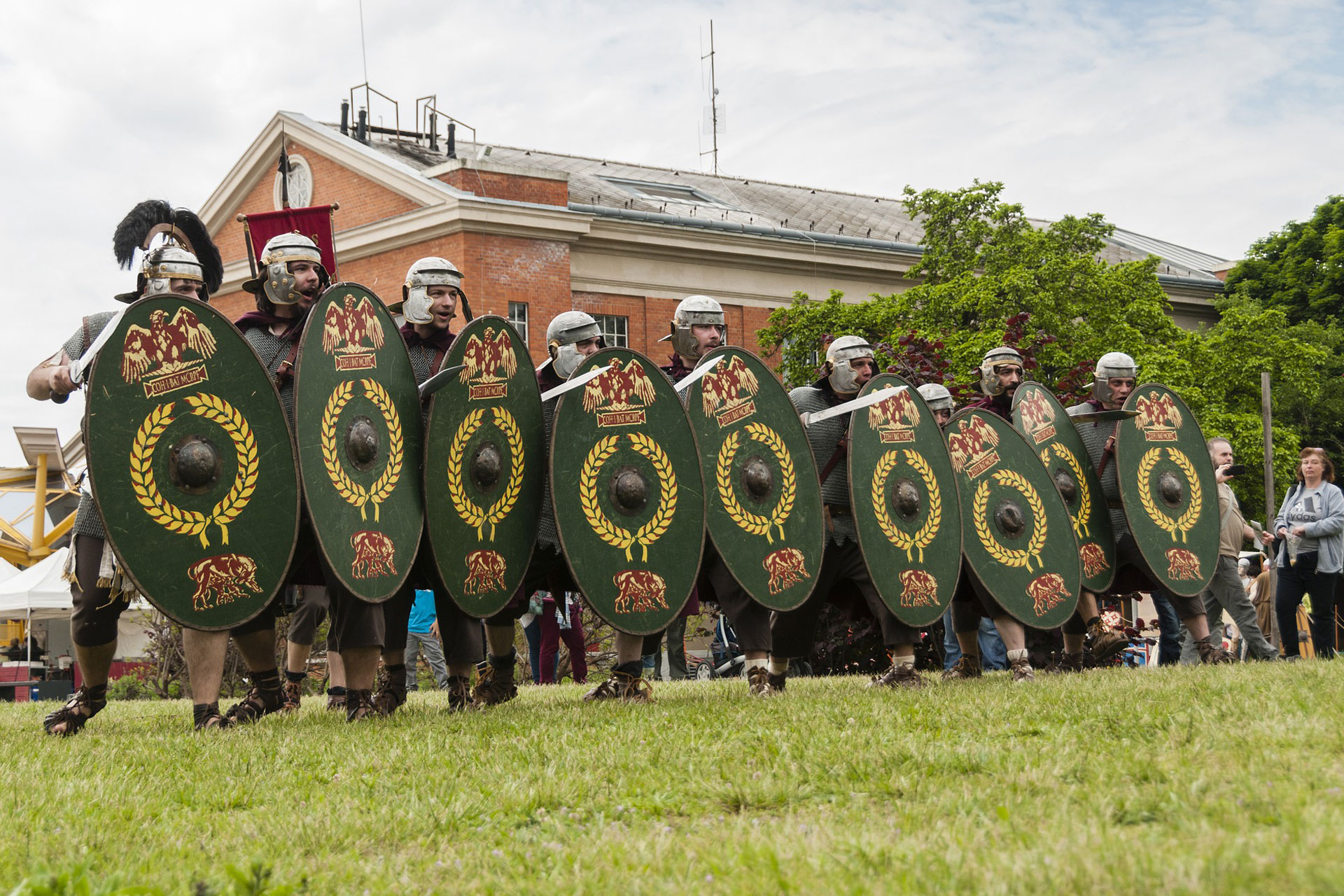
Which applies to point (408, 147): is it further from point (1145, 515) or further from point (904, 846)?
point (904, 846)

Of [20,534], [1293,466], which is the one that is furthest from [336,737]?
[1293,466]

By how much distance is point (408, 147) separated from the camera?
30062 millimetres

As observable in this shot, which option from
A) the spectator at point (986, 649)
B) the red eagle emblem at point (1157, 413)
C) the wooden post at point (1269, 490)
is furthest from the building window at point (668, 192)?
the red eagle emblem at point (1157, 413)

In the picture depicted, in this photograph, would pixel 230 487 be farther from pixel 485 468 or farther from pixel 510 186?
pixel 510 186

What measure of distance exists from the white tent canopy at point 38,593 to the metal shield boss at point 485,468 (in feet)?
36.3

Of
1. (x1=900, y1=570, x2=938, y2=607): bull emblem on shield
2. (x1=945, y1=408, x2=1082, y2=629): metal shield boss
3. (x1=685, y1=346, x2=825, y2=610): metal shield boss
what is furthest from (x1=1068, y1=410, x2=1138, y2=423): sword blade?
(x1=685, y1=346, x2=825, y2=610): metal shield boss

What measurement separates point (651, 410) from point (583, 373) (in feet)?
1.17

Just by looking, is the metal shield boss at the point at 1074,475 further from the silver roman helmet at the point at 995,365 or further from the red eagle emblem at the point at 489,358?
the red eagle emblem at the point at 489,358

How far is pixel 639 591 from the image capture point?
5.82m

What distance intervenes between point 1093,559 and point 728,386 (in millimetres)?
2508

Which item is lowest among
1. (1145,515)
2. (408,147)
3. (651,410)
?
(1145,515)

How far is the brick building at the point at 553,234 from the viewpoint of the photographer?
82.3ft

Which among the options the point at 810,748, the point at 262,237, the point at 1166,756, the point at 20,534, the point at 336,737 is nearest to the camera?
the point at 1166,756

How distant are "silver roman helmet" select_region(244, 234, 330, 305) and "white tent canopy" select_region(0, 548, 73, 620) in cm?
1078
